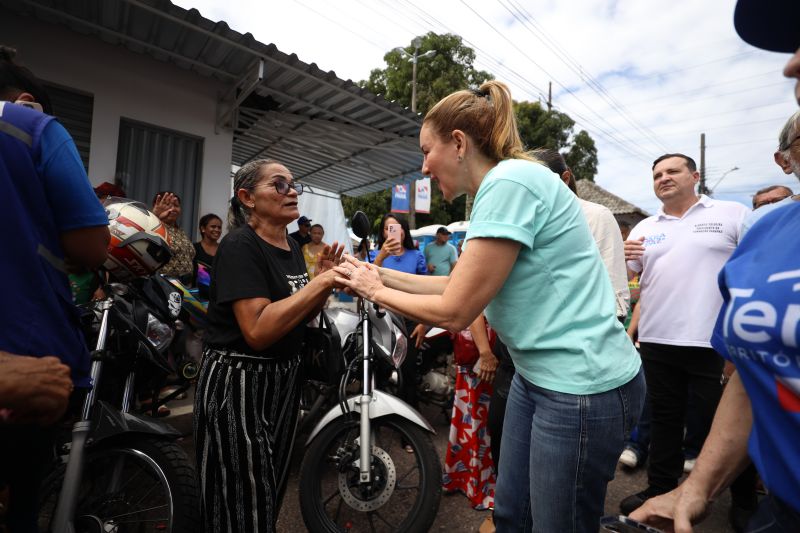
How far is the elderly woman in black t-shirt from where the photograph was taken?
169cm

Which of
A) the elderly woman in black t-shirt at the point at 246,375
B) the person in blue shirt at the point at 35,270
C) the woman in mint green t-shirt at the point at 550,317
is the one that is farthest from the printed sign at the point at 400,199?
the person in blue shirt at the point at 35,270

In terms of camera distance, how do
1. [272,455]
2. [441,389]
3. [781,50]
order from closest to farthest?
1. [781,50]
2. [272,455]
3. [441,389]

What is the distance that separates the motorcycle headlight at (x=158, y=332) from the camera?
7.72ft

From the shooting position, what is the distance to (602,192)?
27.4 metres

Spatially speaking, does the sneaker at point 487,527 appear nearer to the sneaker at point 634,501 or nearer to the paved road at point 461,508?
the paved road at point 461,508

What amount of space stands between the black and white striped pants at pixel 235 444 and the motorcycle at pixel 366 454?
0.37 meters

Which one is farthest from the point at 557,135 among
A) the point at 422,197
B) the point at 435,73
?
the point at 422,197

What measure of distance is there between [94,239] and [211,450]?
958 millimetres

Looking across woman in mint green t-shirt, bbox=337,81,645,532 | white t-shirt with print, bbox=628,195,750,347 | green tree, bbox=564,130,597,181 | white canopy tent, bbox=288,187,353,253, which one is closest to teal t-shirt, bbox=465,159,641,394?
woman in mint green t-shirt, bbox=337,81,645,532

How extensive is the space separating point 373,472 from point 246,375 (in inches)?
33.3

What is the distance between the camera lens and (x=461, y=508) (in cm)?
272

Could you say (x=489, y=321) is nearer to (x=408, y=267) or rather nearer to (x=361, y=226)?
(x=361, y=226)

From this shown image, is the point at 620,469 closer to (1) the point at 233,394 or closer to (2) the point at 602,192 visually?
(1) the point at 233,394

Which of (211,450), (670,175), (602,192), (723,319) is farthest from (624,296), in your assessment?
(602,192)
